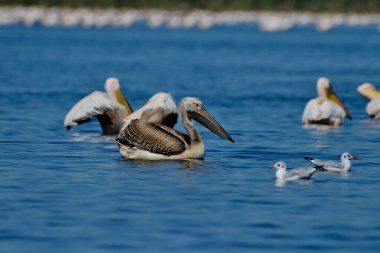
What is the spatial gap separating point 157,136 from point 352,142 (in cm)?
416

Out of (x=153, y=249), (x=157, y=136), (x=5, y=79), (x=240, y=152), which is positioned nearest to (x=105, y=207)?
(x=153, y=249)

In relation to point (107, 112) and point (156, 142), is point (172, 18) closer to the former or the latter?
point (107, 112)

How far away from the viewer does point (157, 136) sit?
13086 millimetres

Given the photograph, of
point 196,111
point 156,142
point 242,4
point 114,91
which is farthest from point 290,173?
point 242,4

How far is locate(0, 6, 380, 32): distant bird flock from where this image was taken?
8719cm

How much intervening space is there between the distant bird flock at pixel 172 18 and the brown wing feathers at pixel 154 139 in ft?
239

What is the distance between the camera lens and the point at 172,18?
95000 millimetres

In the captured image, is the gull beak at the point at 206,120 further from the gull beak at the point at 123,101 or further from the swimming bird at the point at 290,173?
the gull beak at the point at 123,101

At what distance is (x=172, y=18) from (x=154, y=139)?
82.4 m

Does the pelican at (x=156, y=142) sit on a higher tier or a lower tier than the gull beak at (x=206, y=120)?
lower

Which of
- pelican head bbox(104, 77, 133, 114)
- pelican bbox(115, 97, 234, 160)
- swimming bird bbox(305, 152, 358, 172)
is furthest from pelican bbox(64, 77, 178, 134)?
swimming bird bbox(305, 152, 358, 172)

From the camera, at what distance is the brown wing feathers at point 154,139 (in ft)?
42.9

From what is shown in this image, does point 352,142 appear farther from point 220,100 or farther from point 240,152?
point 220,100

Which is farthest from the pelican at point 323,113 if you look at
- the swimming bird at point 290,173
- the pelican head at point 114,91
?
the swimming bird at point 290,173
